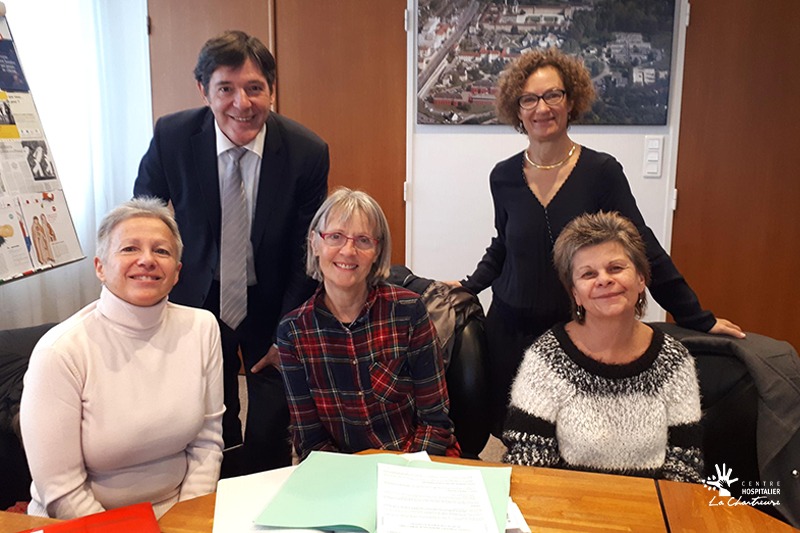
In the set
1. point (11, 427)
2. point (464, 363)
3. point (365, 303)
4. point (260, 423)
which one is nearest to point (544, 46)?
point (464, 363)

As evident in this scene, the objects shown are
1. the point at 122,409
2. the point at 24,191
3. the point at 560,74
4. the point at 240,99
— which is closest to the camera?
the point at 122,409

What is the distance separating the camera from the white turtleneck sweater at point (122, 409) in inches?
54.2

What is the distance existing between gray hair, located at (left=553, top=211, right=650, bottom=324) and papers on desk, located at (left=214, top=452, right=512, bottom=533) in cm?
61

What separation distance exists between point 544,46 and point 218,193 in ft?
6.74

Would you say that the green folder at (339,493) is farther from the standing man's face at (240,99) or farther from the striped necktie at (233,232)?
the standing man's face at (240,99)

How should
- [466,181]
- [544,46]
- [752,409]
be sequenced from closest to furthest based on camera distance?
[752,409]
[544,46]
[466,181]

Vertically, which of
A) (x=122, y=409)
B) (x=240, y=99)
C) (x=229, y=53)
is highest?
(x=229, y=53)

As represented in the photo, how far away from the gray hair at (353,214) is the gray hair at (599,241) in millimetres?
477

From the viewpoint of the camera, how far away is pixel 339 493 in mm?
1249

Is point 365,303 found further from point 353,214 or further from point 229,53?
point 229,53

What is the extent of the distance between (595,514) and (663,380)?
488 millimetres

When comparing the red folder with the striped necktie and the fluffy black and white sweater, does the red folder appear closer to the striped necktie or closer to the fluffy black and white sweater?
the fluffy black and white sweater

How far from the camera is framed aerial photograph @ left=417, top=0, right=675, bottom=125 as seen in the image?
3.20 meters

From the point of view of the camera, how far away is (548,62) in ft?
6.54
